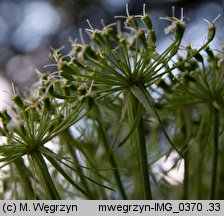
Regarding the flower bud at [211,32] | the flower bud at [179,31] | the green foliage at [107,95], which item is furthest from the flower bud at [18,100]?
the flower bud at [211,32]

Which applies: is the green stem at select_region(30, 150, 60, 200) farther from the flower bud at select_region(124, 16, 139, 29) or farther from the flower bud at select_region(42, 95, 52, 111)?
the flower bud at select_region(124, 16, 139, 29)

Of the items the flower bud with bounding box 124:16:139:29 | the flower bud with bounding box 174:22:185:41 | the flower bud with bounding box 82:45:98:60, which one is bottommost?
the flower bud with bounding box 82:45:98:60

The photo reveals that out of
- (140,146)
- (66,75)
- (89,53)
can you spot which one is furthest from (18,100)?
(140,146)

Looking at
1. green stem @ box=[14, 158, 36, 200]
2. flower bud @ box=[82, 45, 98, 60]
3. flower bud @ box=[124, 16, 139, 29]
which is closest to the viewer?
flower bud @ box=[82, 45, 98, 60]

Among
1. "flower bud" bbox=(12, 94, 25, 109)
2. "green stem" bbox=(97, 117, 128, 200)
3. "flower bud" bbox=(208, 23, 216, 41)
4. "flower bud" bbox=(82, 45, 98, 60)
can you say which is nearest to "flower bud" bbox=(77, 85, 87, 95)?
"flower bud" bbox=(82, 45, 98, 60)

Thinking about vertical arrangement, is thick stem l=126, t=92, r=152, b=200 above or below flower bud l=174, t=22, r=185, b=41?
below

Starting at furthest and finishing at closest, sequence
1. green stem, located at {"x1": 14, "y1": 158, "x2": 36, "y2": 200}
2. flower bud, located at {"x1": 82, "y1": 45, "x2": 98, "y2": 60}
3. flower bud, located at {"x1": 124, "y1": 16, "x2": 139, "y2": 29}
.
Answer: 1. green stem, located at {"x1": 14, "y1": 158, "x2": 36, "y2": 200}
2. flower bud, located at {"x1": 124, "y1": 16, "x2": 139, "y2": 29}
3. flower bud, located at {"x1": 82, "y1": 45, "x2": 98, "y2": 60}

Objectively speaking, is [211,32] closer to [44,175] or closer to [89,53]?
[89,53]

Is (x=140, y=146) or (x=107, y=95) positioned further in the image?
(x=107, y=95)
